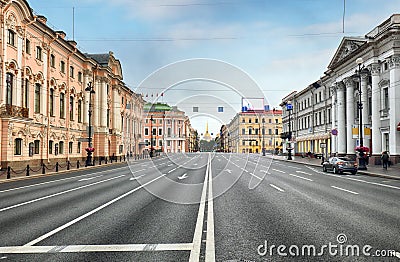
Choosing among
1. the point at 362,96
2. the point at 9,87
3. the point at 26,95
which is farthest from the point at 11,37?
the point at 362,96

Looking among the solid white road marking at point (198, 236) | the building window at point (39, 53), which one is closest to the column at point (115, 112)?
the building window at point (39, 53)

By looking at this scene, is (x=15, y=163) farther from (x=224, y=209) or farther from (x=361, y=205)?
(x=361, y=205)

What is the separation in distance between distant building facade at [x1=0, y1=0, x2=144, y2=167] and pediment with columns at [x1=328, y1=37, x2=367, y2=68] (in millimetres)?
26794

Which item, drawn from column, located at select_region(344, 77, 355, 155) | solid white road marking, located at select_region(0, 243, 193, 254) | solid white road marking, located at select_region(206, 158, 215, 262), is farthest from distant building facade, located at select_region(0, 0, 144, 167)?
column, located at select_region(344, 77, 355, 155)

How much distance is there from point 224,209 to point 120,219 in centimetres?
324

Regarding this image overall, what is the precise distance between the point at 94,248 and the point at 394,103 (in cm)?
3606

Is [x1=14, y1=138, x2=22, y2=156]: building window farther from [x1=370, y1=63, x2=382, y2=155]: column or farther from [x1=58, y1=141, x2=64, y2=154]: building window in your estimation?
[x1=370, y1=63, x2=382, y2=155]: column

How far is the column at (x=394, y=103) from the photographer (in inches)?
1406

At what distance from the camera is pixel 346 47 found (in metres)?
47.2

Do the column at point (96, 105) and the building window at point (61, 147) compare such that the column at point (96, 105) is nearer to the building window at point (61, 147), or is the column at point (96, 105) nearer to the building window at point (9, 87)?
the building window at point (61, 147)

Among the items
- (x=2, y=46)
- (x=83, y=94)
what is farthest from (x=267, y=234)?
(x=83, y=94)

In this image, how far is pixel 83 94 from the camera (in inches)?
2080

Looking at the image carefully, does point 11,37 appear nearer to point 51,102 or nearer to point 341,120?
point 51,102
